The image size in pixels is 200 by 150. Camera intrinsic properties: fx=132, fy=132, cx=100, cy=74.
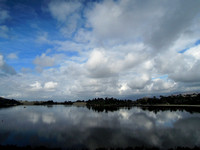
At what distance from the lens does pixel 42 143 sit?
141 ft

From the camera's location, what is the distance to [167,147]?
39.2 metres

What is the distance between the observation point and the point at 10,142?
43969 millimetres

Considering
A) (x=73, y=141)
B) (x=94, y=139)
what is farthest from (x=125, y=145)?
(x=73, y=141)

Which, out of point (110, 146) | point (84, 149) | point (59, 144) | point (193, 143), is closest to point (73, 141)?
point (59, 144)

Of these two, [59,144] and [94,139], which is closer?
[59,144]

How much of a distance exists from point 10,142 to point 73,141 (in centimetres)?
2085

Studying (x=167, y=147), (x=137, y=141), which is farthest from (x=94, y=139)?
(x=167, y=147)

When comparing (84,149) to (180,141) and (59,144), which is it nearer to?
(59,144)

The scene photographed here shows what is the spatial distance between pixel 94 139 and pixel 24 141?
23.8 metres

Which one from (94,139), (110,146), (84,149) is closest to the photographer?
(84,149)

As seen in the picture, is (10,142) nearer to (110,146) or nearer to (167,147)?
(110,146)

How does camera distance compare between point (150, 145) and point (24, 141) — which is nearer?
point (150, 145)

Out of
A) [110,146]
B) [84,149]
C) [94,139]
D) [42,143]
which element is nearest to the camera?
[84,149]

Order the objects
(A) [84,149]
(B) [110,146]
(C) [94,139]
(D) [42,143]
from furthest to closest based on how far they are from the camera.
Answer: (C) [94,139]
(D) [42,143]
(B) [110,146]
(A) [84,149]
